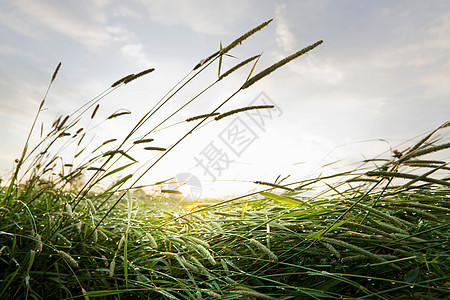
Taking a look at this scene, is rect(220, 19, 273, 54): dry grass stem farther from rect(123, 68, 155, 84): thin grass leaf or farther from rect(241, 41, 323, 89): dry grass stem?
rect(123, 68, 155, 84): thin grass leaf

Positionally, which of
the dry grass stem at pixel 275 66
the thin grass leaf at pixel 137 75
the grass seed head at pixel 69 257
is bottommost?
the grass seed head at pixel 69 257

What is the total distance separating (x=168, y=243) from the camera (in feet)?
5.13

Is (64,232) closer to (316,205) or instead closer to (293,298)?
(293,298)

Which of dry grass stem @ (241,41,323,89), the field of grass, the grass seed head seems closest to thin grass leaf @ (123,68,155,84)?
the field of grass

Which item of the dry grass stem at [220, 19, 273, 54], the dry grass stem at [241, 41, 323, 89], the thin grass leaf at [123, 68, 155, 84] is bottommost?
the dry grass stem at [241, 41, 323, 89]

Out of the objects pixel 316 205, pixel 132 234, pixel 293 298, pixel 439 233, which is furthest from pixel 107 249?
pixel 439 233

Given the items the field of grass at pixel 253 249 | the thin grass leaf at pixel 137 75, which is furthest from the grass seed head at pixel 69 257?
the thin grass leaf at pixel 137 75

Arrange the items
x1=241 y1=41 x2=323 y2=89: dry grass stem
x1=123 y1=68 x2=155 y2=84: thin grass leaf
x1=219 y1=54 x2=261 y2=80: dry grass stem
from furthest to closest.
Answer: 1. x1=123 y1=68 x2=155 y2=84: thin grass leaf
2. x1=219 y1=54 x2=261 y2=80: dry grass stem
3. x1=241 y1=41 x2=323 y2=89: dry grass stem

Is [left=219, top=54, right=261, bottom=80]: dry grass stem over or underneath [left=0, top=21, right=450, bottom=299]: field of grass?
over

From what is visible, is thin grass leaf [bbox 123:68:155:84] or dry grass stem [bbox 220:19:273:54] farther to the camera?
thin grass leaf [bbox 123:68:155:84]

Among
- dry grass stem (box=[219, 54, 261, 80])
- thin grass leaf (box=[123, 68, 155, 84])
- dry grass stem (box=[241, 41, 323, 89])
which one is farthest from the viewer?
thin grass leaf (box=[123, 68, 155, 84])

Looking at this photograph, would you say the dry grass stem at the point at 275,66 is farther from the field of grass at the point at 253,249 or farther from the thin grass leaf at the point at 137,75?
the thin grass leaf at the point at 137,75

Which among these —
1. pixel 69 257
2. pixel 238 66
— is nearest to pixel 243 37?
pixel 238 66

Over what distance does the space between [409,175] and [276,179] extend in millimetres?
819
